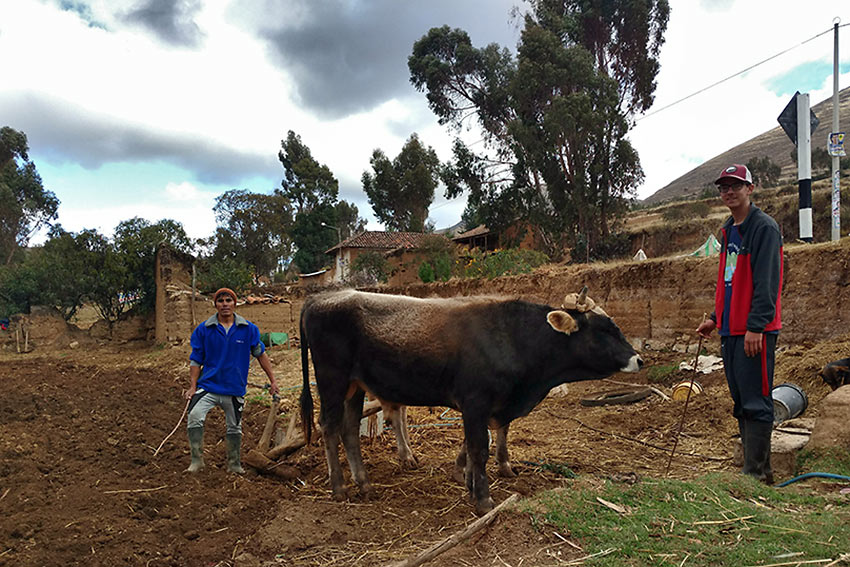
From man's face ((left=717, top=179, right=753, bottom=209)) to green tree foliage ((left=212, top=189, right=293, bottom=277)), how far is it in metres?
41.8

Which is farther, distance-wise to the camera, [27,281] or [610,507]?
[27,281]

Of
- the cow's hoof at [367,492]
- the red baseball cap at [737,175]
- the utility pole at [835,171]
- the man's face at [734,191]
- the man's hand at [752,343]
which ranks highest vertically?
the utility pole at [835,171]

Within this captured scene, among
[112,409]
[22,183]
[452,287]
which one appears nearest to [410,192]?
[22,183]

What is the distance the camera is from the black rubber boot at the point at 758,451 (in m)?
4.19

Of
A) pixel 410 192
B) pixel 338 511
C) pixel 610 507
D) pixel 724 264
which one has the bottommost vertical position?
pixel 338 511

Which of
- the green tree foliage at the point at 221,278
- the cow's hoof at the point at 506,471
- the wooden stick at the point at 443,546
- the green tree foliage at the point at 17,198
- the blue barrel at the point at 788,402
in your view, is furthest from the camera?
the green tree foliage at the point at 17,198

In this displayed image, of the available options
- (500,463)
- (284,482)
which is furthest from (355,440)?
(500,463)

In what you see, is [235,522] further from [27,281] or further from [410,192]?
[410,192]

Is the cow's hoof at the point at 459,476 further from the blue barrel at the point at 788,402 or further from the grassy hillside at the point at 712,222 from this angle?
the grassy hillside at the point at 712,222

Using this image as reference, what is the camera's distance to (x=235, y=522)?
4184 millimetres

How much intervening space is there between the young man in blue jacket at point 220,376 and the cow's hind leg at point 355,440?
98 centimetres

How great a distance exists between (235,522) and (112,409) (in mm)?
4757

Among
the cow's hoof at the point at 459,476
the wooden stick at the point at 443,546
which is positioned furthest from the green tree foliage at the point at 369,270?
the wooden stick at the point at 443,546

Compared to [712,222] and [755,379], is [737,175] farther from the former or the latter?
[712,222]
